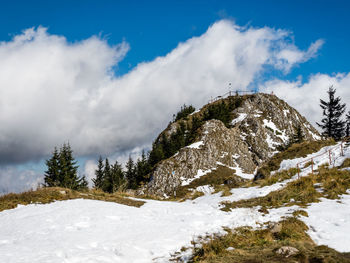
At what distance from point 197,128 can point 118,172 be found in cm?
2407

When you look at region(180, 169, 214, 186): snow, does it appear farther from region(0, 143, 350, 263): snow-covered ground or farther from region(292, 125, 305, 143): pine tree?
region(0, 143, 350, 263): snow-covered ground

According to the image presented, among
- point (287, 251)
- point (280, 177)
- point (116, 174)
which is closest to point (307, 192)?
point (280, 177)

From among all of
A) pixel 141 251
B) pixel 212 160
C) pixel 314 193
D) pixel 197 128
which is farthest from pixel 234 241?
pixel 197 128

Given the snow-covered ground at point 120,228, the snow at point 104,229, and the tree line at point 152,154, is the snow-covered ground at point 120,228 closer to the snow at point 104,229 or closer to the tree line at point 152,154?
the snow at point 104,229

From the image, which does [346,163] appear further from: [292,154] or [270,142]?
[270,142]

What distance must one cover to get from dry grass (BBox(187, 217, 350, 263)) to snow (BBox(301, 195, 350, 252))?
1.30ft

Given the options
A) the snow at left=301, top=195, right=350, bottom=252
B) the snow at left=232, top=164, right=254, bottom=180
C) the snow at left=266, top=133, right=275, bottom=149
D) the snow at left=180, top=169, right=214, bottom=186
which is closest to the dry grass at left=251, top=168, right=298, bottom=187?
the snow at left=301, top=195, right=350, bottom=252

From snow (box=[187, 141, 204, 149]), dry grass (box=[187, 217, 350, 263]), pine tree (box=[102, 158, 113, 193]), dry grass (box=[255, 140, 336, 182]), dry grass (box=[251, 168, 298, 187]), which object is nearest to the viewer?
dry grass (box=[187, 217, 350, 263])

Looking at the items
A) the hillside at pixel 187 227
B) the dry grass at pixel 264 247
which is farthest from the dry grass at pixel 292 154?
the dry grass at pixel 264 247

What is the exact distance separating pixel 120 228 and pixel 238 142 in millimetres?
51036

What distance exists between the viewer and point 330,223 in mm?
8641

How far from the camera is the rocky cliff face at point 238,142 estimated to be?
1797 inches

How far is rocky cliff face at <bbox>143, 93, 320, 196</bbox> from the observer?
150 feet

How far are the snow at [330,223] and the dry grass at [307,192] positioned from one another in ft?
2.92
